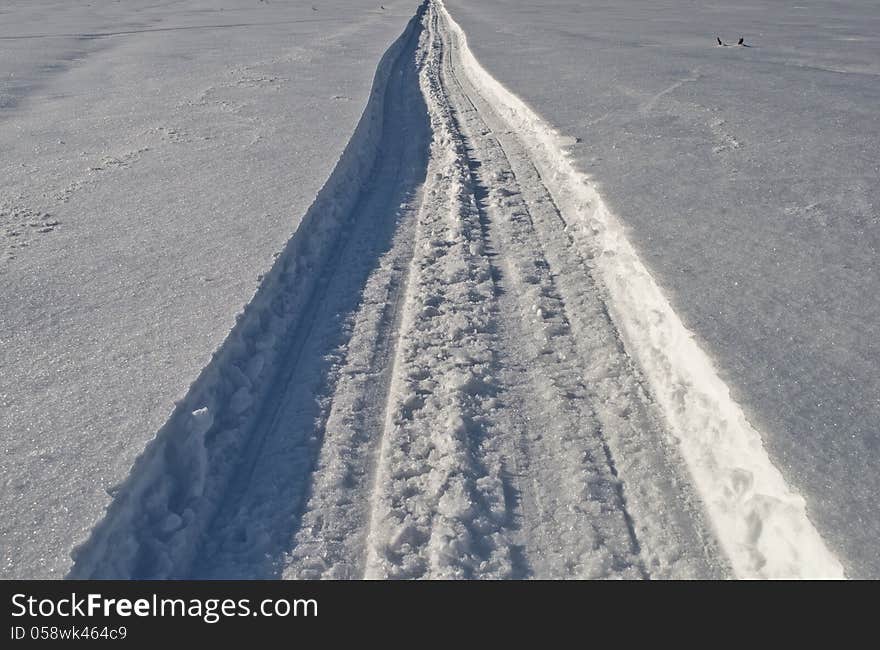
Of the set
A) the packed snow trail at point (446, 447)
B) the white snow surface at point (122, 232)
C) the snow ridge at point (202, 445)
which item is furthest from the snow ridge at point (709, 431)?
the white snow surface at point (122, 232)

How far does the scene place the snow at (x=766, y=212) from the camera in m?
2.90

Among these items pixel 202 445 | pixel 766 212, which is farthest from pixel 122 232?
pixel 766 212

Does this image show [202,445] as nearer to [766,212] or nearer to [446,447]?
[446,447]

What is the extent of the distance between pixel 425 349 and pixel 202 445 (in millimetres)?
1426

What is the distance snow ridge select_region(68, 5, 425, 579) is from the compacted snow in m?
0.01

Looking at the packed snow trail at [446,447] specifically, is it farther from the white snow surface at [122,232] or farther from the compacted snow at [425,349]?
the white snow surface at [122,232]

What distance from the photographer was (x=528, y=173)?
6.74 m

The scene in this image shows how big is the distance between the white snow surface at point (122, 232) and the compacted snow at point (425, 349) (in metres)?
0.02

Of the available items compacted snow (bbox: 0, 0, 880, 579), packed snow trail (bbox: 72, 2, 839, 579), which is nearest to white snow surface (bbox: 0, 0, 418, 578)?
compacted snow (bbox: 0, 0, 880, 579)

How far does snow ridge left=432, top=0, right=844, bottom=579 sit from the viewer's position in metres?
2.55

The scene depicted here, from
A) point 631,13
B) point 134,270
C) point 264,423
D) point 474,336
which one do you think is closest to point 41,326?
point 134,270

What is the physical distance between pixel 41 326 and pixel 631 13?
22.0 m
